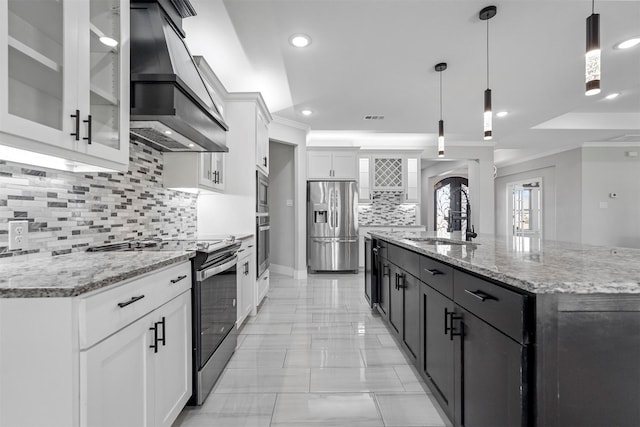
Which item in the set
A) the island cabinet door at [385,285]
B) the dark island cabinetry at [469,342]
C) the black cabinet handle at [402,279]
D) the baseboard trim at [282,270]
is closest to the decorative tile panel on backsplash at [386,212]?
the baseboard trim at [282,270]

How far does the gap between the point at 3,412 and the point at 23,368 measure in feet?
0.44

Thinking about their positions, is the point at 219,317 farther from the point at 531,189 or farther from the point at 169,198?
the point at 531,189

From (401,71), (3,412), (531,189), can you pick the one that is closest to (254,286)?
(3,412)

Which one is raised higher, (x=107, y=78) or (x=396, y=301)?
(x=107, y=78)

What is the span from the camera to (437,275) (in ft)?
5.62

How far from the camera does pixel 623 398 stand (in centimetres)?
93

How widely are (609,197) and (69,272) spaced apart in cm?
896

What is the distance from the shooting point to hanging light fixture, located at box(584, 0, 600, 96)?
1589 millimetres

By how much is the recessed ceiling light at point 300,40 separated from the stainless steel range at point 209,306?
1.87 meters

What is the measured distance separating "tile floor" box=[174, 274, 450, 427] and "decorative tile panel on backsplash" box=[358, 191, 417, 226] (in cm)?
371

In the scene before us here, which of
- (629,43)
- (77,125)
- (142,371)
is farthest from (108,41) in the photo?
(629,43)

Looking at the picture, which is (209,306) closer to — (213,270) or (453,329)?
(213,270)

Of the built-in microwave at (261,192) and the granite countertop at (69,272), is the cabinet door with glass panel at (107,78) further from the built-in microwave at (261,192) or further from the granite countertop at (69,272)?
the built-in microwave at (261,192)

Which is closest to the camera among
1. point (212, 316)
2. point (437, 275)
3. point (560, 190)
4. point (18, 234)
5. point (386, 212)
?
point (18, 234)
